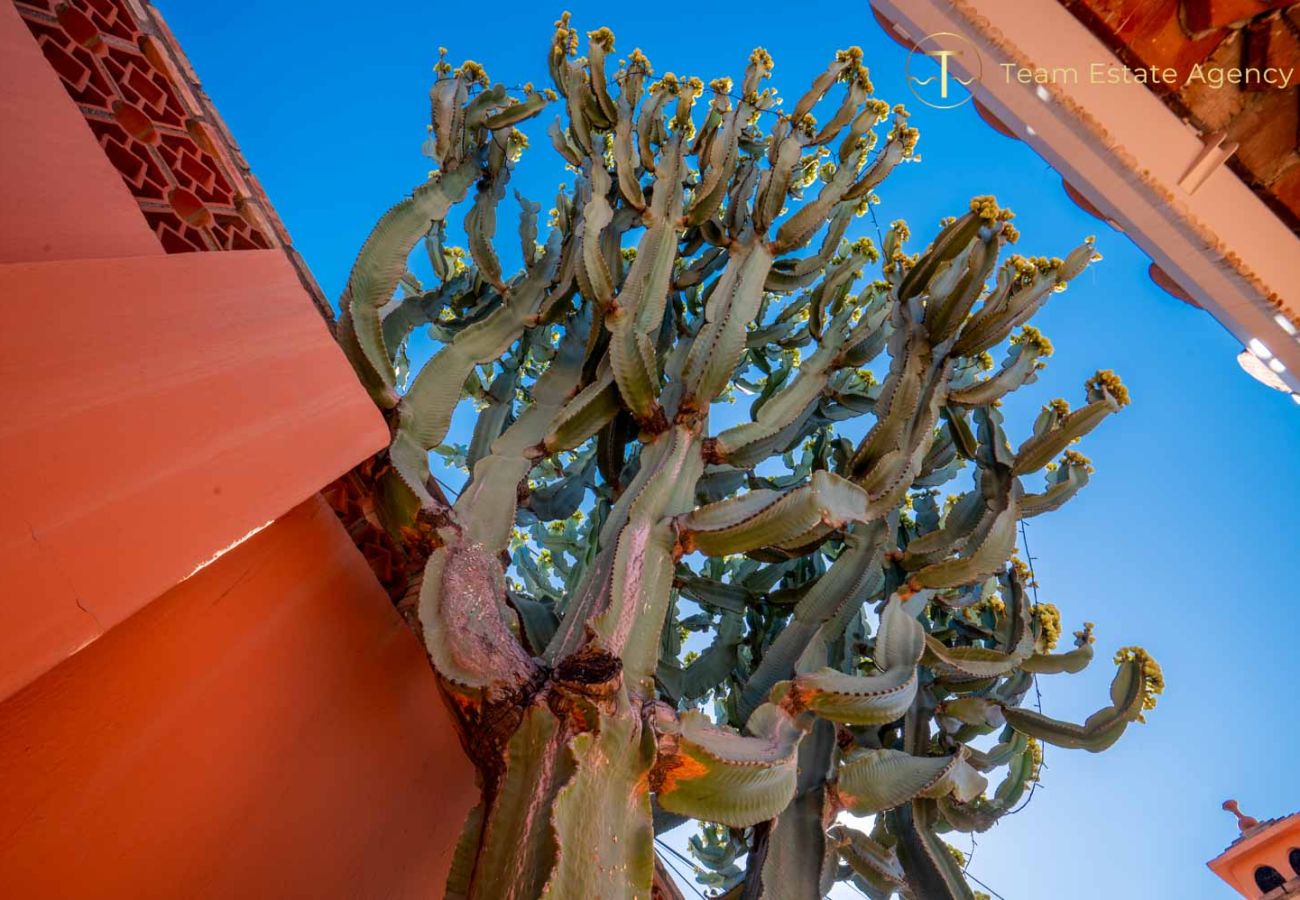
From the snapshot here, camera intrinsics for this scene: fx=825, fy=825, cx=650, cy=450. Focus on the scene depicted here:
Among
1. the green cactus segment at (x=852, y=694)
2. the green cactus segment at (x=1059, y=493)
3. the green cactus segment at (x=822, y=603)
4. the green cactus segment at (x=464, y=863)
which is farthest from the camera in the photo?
the green cactus segment at (x=1059, y=493)

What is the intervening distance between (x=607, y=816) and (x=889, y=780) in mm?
948

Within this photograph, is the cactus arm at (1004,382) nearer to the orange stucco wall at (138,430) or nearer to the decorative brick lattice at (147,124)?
the orange stucco wall at (138,430)

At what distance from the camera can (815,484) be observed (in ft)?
6.57

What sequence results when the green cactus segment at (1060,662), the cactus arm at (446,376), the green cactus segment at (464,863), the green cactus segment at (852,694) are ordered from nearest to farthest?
→ the green cactus segment at (464,863), the green cactus segment at (852,694), the cactus arm at (446,376), the green cactus segment at (1060,662)

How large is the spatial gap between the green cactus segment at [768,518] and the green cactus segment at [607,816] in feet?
1.79

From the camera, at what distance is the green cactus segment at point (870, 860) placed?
222 cm

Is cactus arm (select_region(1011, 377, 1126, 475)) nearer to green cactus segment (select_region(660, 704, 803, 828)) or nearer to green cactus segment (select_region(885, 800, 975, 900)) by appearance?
green cactus segment (select_region(885, 800, 975, 900))

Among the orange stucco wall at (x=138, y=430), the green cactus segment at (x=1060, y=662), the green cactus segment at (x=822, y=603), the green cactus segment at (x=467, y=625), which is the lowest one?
the green cactus segment at (x=1060, y=662)

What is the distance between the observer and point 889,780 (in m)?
2.07

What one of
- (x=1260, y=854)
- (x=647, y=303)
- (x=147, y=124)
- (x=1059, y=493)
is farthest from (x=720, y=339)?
(x=1260, y=854)

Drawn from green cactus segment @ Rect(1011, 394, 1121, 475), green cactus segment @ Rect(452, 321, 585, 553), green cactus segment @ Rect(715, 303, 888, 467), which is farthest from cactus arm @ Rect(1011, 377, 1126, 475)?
green cactus segment @ Rect(452, 321, 585, 553)

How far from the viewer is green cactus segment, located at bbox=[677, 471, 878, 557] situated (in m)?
1.98

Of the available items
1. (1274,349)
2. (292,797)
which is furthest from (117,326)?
(1274,349)

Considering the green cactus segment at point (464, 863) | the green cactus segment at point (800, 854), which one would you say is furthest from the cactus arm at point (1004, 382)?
the green cactus segment at point (464, 863)
